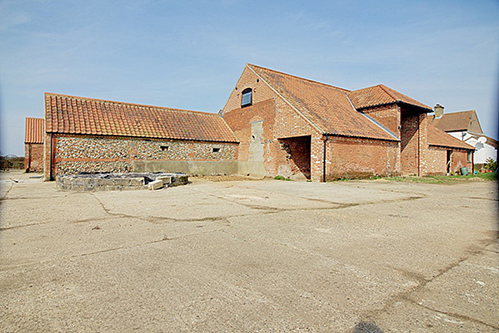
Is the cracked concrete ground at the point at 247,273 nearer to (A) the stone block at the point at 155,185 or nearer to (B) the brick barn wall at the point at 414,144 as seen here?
(A) the stone block at the point at 155,185

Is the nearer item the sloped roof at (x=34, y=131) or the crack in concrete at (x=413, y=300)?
the crack in concrete at (x=413, y=300)

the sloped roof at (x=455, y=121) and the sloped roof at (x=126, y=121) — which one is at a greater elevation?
the sloped roof at (x=455, y=121)

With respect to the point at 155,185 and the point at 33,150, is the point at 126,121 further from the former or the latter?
the point at 33,150

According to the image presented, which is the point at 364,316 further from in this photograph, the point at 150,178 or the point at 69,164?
the point at 69,164

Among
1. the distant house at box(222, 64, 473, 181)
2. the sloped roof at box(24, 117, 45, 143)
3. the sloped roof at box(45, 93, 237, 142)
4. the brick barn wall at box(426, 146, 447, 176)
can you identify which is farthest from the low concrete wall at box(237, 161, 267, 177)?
the sloped roof at box(24, 117, 45, 143)

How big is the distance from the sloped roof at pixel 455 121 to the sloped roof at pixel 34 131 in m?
54.5

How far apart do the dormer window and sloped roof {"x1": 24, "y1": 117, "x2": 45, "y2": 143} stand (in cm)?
2244

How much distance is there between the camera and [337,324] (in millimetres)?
2188

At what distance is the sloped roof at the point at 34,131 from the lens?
28797 millimetres

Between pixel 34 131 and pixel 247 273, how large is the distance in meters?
36.1

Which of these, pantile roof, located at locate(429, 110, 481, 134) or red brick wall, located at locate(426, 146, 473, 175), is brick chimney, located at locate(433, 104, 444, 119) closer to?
pantile roof, located at locate(429, 110, 481, 134)

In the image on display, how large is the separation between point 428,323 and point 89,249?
4031 mm

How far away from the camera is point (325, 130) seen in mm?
15164

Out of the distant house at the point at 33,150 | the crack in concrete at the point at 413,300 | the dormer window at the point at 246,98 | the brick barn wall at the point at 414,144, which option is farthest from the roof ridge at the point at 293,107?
the distant house at the point at 33,150
